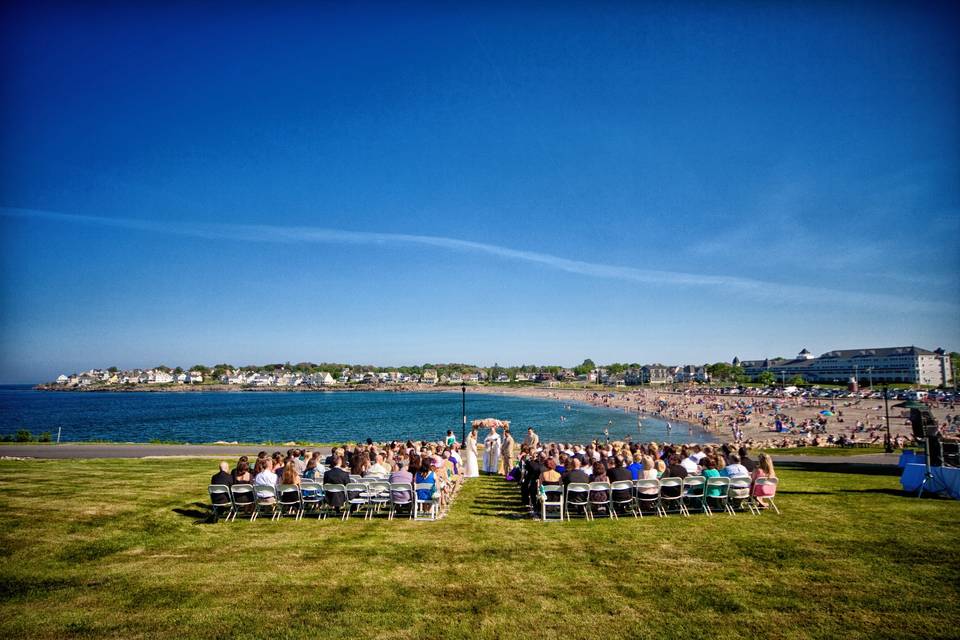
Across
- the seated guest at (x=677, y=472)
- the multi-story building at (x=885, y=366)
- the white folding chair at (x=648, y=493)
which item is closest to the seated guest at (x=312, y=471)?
the white folding chair at (x=648, y=493)

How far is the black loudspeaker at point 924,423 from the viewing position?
1201cm

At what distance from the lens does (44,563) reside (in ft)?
26.2

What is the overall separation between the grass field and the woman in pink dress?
25.5 inches

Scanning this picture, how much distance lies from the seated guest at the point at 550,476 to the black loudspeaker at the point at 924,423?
848 cm

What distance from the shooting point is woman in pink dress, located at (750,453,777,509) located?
10.9 m

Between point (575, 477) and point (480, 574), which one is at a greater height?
point (575, 477)

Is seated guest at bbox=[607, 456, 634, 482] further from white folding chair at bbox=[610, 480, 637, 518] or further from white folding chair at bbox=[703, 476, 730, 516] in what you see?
white folding chair at bbox=[703, 476, 730, 516]

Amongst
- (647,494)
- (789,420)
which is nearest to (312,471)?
(647,494)

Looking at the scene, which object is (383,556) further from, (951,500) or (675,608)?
(951,500)

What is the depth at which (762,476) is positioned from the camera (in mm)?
11164

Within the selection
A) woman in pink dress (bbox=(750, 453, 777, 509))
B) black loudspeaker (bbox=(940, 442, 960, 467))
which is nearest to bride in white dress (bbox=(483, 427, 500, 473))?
woman in pink dress (bbox=(750, 453, 777, 509))

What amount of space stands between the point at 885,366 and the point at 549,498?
20089 centimetres

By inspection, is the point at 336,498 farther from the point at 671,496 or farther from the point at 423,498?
the point at 671,496

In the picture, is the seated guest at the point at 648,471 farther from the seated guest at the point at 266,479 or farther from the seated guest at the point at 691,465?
the seated guest at the point at 266,479
